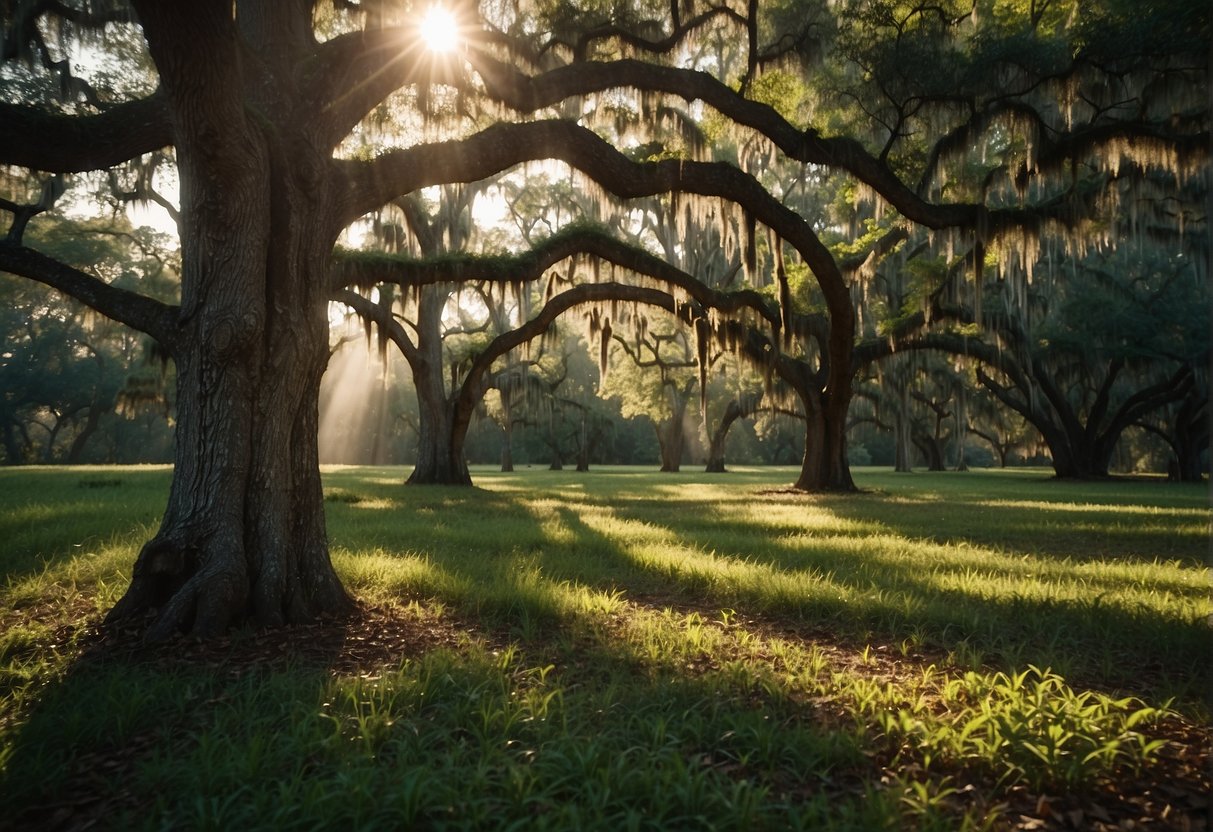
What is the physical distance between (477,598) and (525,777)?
8.85 feet

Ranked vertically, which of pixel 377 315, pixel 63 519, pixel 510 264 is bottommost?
pixel 63 519

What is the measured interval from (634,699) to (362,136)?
33.7ft

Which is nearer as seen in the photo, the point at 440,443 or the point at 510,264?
the point at 510,264

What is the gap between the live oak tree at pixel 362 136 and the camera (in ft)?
14.1

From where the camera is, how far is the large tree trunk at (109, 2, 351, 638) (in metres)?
4.11

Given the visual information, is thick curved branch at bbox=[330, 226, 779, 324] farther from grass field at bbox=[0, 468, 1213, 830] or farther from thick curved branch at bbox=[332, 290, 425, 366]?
grass field at bbox=[0, 468, 1213, 830]

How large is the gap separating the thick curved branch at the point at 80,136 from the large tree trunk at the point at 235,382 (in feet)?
2.34

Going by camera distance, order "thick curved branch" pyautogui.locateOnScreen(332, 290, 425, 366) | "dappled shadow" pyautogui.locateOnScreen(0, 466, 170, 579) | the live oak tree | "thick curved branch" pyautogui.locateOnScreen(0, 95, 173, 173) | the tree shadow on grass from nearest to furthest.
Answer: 1. the tree shadow on grass
2. the live oak tree
3. "thick curved branch" pyautogui.locateOnScreen(0, 95, 173, 173)
4. "dappled shadow" pyautogui.locateOnScreen(0, 466, 170, 579)
5. "thick curved branch" pyautogui.locateOnScreen(332, 290, 425, 366)

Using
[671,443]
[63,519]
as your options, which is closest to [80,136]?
[63,519]

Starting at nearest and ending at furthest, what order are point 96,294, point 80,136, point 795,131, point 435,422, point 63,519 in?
point 80,136, point 96,294, point 795,131, point 63,519, point 435,422

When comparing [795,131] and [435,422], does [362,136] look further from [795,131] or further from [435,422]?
[435,422]

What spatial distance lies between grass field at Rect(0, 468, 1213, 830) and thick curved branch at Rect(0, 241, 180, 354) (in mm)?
2149

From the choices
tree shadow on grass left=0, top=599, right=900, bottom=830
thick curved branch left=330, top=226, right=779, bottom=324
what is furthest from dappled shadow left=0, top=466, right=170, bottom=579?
thick curved branch left=330, top=226, right=779, bottom=324

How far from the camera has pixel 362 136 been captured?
10.3m
